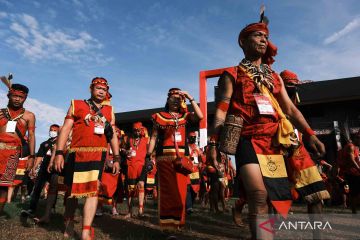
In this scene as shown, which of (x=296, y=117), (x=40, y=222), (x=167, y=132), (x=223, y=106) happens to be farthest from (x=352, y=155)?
(x=40, y=222)

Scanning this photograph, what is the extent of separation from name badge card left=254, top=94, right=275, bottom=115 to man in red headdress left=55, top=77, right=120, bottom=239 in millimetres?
Result: 2432

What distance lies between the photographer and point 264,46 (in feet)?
11.4

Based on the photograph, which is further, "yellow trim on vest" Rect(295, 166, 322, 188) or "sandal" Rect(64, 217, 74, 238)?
"sandal" Rect(64, 217, 74, 238)

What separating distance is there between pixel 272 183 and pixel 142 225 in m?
4.16

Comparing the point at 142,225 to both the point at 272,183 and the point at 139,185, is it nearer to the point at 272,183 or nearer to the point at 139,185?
the point at 139,185

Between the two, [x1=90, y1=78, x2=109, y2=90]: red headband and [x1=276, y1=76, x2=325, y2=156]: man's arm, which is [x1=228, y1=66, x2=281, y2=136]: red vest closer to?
[x1=276, y1=76, x2=325, y2=156]: man's arm

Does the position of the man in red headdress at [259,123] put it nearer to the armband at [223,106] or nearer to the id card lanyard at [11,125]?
the armband at [223,106]

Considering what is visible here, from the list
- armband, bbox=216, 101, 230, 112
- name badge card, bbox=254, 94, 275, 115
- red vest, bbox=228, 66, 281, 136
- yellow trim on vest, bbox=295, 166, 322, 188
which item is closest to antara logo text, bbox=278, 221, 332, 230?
yellow trim on vest, bbox=295, 166, 322, 188

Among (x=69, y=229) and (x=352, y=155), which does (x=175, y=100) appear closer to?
(x=69, y=229)

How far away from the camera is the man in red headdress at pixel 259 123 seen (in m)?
2.98

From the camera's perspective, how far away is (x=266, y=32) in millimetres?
3514

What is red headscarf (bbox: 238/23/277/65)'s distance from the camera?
3.46 m

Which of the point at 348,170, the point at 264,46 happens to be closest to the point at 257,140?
the point at 264,46

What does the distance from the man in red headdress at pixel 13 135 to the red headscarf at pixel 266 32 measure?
13.7 ft
